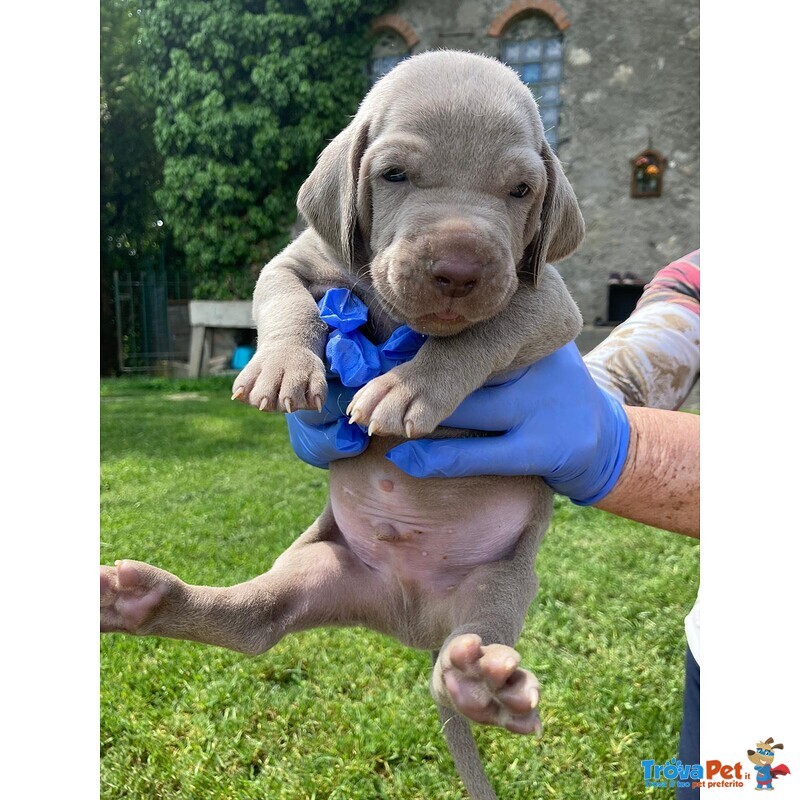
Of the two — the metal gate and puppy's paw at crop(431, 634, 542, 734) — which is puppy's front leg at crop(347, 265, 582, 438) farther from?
the metal gate

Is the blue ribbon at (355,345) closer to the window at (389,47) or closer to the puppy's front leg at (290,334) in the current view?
the puppy's front leg at (290,334)

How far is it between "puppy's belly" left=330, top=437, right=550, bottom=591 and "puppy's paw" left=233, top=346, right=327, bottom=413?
46 cm

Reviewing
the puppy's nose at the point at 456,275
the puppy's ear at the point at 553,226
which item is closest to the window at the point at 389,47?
the puppy's ear at the point at 553,226

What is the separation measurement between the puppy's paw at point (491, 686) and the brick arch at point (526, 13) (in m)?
6.51

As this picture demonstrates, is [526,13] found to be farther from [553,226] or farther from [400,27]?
[553,226]

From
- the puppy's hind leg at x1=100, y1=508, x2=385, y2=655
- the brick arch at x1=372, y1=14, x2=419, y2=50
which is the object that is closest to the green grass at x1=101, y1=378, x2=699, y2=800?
the puppy's hind leg at x1=100, y1=508, x2=385, y2=655

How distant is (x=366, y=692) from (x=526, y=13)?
22.1 feet

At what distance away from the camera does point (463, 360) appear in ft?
6.01

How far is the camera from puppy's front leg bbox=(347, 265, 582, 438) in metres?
1.70

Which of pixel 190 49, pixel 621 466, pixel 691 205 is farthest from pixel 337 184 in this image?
pixel 190 49

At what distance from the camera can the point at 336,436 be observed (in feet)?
6.64
